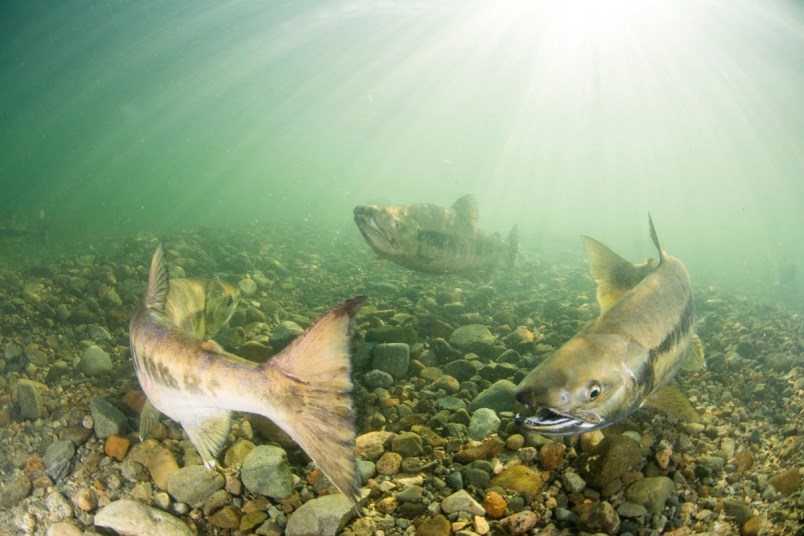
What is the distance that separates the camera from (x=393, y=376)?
13.7 feet

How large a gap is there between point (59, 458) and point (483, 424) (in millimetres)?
3221

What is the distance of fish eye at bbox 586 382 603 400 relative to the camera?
2335 millimetres

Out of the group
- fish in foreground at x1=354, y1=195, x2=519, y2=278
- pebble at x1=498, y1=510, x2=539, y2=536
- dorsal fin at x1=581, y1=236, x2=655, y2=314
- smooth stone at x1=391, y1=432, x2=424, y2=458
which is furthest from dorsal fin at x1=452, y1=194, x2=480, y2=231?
pebble at x1=498, y1=510, x2=539, y2=536

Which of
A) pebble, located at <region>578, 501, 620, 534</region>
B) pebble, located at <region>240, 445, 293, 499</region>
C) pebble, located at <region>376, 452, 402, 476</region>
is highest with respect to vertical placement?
pebble, located at <region>578, 501, 620, 534</region>

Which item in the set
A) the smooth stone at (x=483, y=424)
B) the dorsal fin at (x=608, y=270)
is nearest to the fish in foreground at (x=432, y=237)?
Result: the dorsal fin at (x=608, y=270)

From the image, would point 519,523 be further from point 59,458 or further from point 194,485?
point 59,458

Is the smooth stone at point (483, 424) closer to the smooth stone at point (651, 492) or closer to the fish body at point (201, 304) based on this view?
the smooth stone at point (651, 492)

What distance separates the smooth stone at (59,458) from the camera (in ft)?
9.79

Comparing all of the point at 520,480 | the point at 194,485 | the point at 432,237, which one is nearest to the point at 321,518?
the point at 194,485

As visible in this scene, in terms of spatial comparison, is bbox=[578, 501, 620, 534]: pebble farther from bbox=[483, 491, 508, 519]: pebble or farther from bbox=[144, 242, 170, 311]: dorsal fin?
bbox=[144, 242, 170, 311]: dorsal fin

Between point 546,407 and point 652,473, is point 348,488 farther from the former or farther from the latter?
point 652,473

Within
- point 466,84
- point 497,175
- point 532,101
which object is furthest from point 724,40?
point 497,175

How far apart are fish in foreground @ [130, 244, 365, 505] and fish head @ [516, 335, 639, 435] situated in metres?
1.10

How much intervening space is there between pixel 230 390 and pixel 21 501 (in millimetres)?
2289
